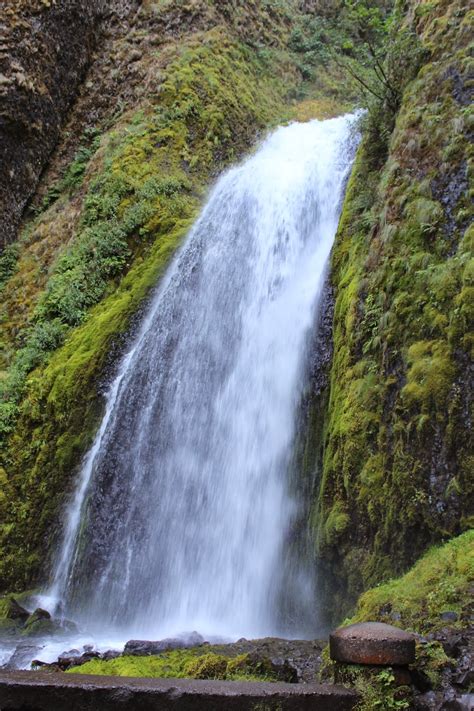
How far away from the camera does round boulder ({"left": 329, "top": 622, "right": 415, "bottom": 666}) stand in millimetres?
2684

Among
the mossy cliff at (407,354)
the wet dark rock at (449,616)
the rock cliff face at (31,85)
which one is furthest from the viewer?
the rock cliff face at (31,85)

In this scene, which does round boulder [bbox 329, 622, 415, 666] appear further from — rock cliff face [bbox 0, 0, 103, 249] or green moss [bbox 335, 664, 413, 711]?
rock cliff face [bbox 0, 0, 103, 249]

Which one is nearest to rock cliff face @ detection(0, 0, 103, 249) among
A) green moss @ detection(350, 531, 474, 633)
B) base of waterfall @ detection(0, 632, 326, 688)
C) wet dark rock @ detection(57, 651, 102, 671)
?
base of waterfall @ detection(0, 632, 326, 688)

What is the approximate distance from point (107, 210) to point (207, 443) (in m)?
7.12

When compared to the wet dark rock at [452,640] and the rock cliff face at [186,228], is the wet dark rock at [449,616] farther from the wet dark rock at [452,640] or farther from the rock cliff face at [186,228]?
the rock cliff face at [186,228]

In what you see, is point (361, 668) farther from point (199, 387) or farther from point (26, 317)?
point (26, 317)

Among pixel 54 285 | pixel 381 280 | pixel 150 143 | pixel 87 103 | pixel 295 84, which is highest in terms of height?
pixel 295 84

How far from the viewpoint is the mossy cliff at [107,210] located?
10117 millimetres

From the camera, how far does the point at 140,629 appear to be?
735 cm

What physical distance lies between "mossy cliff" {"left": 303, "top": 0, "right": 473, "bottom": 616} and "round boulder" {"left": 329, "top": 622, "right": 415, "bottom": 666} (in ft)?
8.27

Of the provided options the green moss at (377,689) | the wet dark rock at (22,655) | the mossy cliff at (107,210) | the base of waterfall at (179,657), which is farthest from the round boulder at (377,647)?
the mossy cliff at (107,210)

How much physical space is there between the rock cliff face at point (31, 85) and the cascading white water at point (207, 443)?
21.5ft

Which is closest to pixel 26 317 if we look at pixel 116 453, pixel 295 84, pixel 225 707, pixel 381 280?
pixel 116 453

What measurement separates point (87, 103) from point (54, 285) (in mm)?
7418
